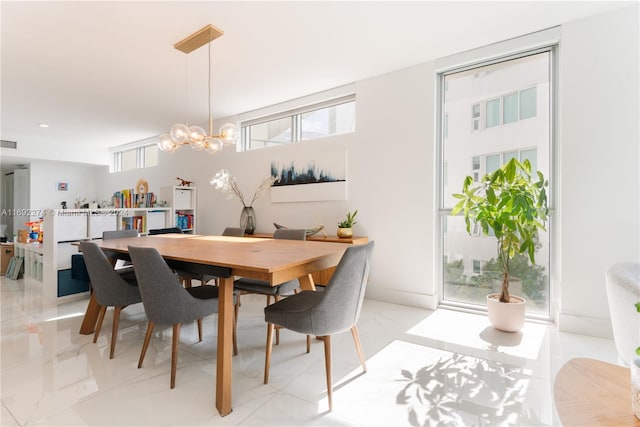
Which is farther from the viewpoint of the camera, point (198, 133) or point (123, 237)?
point (123, 237)

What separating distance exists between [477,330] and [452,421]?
4.42ft

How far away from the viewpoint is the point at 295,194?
4223 millimetres

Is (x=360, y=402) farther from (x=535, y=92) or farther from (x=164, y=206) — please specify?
(x=164, y=206)

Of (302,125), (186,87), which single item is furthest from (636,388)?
(186,87)

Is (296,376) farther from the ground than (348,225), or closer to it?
closer to it

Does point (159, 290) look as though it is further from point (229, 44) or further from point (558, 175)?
point (558, 175)

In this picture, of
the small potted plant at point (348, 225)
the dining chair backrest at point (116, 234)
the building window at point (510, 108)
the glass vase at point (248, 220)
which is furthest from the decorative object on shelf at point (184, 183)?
the building window at point (510, 108)

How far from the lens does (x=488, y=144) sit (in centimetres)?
312

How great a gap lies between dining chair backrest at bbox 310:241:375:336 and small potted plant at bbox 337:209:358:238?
1.77m

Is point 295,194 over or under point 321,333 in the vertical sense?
over

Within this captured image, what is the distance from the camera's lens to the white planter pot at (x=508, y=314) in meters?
2.55

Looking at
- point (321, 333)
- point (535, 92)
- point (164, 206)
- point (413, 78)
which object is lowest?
point (321, 333)

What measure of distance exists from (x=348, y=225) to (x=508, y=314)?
1.79 metres

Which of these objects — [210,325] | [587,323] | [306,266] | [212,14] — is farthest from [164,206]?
[587,323]
